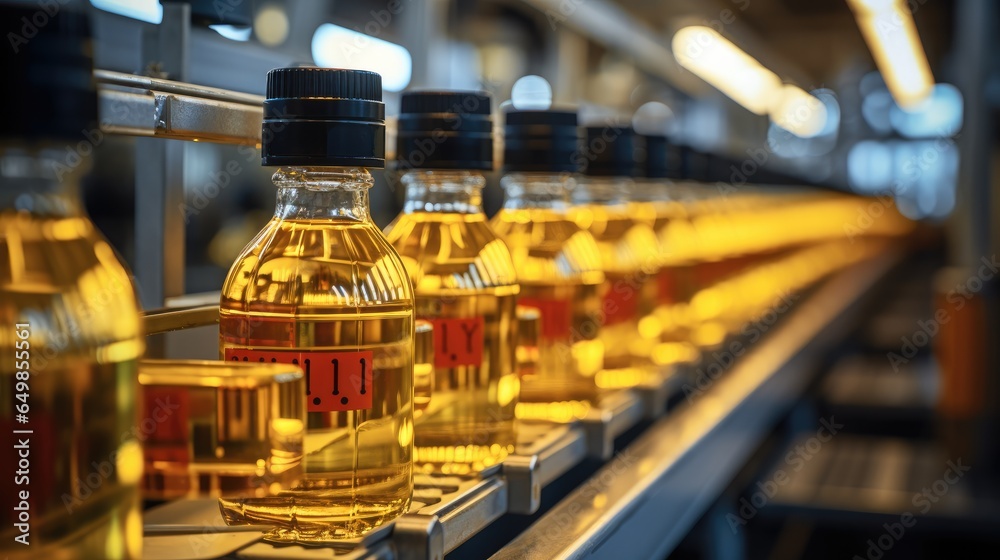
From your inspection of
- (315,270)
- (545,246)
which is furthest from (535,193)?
(315,270)

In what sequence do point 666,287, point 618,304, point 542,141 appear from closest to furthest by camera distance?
1. point 542,141
2. point 618,304
3. point 666,287

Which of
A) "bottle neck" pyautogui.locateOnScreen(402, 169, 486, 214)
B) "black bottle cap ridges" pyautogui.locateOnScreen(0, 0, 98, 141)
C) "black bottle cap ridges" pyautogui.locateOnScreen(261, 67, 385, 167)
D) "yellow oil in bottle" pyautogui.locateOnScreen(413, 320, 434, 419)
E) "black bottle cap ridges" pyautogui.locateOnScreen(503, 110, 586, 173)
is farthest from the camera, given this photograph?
"black bottle cap ridges" pyautogui.locateOnScreen(503, 110, 586, 173)

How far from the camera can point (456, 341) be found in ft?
2.89

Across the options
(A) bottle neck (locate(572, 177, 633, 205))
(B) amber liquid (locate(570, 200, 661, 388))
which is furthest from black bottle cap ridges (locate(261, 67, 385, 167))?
(A) bottle neck (locate(572, 177, 633, 205))

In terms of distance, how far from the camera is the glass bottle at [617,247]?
129 cm

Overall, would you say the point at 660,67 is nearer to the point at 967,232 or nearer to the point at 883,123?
the point at 967,232

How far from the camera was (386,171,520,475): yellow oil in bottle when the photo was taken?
0.88m

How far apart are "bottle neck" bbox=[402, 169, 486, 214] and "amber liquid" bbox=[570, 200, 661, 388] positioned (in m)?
0.29

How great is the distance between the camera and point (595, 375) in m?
1.22

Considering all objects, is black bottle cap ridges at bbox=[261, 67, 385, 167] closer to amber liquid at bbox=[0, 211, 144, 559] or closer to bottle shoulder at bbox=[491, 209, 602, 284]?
amber liquid at bbox=[0, 211, 144, 559]

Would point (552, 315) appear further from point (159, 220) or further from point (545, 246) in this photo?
point (159, 220)

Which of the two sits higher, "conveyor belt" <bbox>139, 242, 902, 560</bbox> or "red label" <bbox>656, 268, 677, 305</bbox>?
"red label" <bbox>656, 268, 677, 305</bbox>

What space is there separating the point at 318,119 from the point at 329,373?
0.50 ft

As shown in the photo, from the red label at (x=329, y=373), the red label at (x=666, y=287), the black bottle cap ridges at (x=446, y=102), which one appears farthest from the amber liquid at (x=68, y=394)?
the red label at (x=666, y=287)
